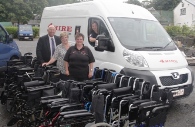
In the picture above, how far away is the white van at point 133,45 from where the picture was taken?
5918mm

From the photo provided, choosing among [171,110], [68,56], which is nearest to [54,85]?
[68,56]

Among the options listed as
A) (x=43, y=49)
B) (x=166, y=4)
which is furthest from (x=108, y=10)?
(x=166, y=4)

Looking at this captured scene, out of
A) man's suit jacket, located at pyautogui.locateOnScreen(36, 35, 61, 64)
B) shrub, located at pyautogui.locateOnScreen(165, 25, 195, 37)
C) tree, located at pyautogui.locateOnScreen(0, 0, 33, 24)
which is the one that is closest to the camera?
man's suit jacket, located at pyautogui.locateOnScreen(36, 35, 61, 64)

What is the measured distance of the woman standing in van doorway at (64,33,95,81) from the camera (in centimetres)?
530

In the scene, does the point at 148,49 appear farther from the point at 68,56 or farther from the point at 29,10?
the point at 29,10

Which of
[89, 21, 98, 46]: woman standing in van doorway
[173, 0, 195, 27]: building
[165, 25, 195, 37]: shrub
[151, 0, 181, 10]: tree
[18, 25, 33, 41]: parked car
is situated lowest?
[89, 21, 98, 46]: woman standing in van doorway

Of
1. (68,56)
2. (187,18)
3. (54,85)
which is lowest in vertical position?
(54,85)

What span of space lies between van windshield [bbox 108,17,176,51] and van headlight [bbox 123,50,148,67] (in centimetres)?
20

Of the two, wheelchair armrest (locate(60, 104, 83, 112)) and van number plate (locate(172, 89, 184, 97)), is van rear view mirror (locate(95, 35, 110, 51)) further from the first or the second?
wheelchair armrest (locate(60, 104, 83, 112))

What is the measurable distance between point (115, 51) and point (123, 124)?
Result: 2.63m

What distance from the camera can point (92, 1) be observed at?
24.3 feet

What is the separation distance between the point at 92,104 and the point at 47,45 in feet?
10.0

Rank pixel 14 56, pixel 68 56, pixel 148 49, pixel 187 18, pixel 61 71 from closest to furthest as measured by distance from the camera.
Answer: pixel 68 56, pixel 61 71, pixel 148 49, pixel 14 56, pixel 187 18

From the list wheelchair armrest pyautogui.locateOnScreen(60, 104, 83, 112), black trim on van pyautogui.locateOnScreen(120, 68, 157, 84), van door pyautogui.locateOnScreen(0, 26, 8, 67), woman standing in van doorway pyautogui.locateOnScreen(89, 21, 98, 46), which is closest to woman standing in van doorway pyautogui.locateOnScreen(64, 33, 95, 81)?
black trim on van pyautogui.locateOnScreen(120, 68, 157, 84)
